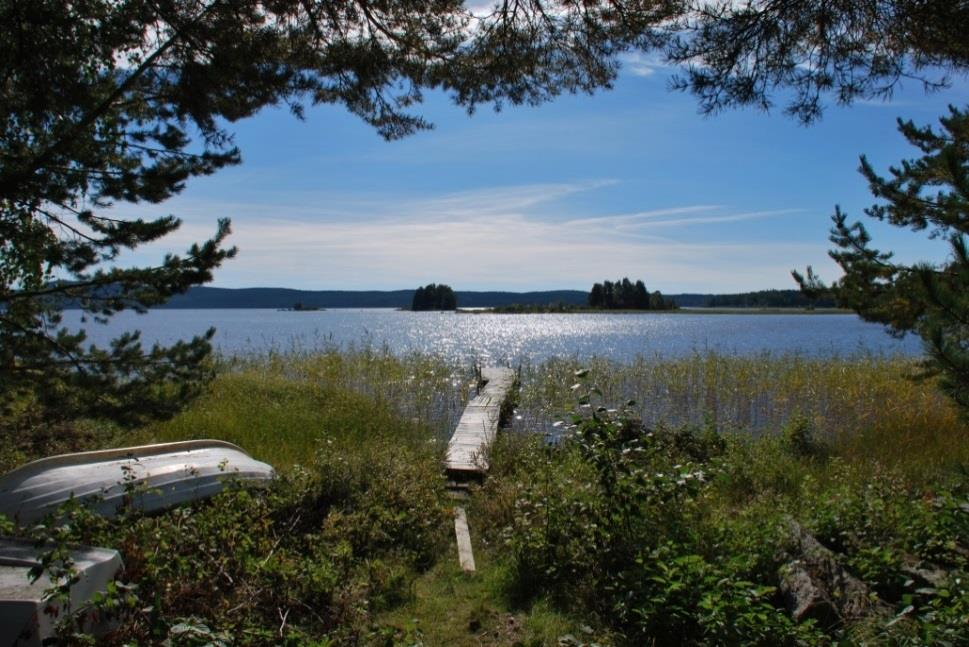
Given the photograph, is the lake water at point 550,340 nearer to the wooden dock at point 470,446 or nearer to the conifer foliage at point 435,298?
the wooden dock at point 470,446

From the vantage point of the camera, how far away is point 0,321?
5719 millimetres

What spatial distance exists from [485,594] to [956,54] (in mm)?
5702

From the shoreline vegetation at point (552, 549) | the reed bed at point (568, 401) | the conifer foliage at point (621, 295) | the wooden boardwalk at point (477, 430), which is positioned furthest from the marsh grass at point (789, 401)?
the conifer foliage at point (621, 295)

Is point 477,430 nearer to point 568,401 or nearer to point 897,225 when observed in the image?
point 568,401

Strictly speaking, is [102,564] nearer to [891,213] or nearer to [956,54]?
[956,54]

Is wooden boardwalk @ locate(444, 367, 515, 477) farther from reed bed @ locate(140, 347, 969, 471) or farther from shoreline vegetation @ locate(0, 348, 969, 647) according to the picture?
reed bed @ locate(140, 347, 969, 471)

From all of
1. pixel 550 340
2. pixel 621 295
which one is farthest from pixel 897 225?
pixel 621 295

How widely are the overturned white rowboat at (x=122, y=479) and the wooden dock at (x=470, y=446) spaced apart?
6.74ft

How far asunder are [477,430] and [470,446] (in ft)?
3.78

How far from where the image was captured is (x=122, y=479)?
17.9 ft

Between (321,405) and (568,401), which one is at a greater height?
(568,401)

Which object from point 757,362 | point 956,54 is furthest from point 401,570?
point 757,362

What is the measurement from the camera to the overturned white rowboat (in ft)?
16.2

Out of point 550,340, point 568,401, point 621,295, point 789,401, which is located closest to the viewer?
point 568,401
